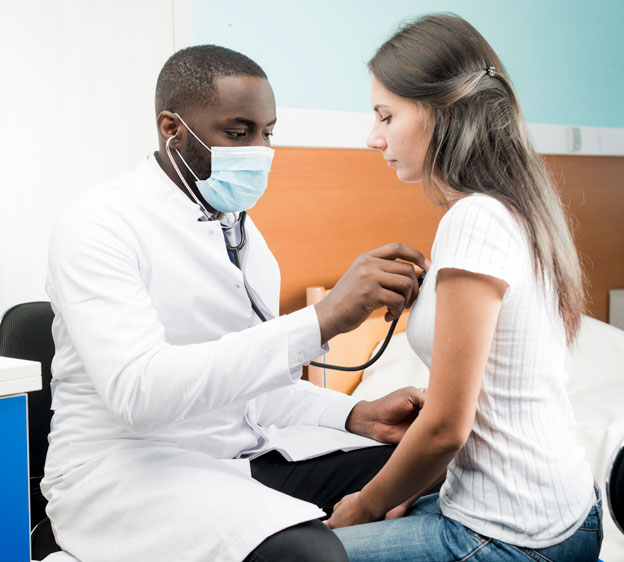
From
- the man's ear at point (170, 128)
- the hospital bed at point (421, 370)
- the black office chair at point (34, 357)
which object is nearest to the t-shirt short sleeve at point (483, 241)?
the man's ear at point (170, 128)

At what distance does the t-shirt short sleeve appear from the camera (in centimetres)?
83

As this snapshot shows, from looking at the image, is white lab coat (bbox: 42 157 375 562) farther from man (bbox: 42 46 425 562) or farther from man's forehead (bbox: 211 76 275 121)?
man's forehead (bbox: 211 76 275 121)

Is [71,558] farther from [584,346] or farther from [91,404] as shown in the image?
[584,346]

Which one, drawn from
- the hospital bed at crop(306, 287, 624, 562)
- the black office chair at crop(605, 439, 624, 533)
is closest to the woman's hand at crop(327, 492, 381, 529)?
the black office chair at crop(605, 439, 624, 533)

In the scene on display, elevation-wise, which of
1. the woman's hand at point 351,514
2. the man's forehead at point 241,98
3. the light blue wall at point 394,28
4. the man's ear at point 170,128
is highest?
the light blue wall at point 394,28

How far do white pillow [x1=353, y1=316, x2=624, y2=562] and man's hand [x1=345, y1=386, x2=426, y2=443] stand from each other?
599 millimetres

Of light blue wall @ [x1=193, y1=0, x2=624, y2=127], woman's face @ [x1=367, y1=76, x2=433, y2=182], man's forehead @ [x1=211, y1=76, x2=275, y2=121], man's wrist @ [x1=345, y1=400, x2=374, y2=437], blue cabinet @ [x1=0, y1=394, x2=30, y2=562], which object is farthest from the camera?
light blue wall @ [x1=193, y1=0, x2=624, y2=127]

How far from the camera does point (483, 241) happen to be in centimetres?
84

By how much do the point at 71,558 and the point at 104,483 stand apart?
0.14m

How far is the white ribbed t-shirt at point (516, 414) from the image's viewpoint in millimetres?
850

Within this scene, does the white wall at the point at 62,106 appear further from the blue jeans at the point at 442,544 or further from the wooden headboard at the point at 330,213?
the blue jeans at the point at 442,544

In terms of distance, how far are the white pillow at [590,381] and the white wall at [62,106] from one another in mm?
1049

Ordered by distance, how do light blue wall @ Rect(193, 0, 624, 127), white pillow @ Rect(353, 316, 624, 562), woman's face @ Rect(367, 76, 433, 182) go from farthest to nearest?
light blue wall @ Rect(193, 0, 624, 127)
white pillow @ Rect(353, 316, 624, 562)
woman's face @ Rect(367, 76, 433, 182)

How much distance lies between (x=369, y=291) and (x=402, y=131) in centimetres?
31
